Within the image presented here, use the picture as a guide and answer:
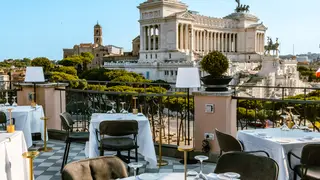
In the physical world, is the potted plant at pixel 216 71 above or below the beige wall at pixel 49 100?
above

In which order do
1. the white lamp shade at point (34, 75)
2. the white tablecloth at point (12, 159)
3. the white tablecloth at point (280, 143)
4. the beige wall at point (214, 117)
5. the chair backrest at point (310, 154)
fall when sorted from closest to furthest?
the chair backrest at point (310, 154), the white tablecloth at point (12, 159), the white tablecloth at point (280, 143), the beige wall at point (214, 117), the white lamp shade at point (34, 75)

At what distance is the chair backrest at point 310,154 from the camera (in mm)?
3836

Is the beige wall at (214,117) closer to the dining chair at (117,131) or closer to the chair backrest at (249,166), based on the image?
the dining chair at (117,131)

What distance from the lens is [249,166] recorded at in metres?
3.26

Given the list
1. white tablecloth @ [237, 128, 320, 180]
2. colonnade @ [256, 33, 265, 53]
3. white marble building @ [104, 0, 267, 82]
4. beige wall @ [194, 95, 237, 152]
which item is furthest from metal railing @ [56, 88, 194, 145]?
colonnade @ [256, 33, 265, 53]

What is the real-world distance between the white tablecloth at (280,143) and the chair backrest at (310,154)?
0.40m

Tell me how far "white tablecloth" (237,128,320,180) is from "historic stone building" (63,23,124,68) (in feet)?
272

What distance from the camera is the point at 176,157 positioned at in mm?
6707

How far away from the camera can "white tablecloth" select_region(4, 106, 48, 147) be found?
707 cm

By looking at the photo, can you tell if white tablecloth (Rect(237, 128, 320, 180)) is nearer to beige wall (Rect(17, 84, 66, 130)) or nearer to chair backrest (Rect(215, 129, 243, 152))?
chair backrest (Rect(215, 129, 243, 152))

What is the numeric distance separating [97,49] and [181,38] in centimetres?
3328

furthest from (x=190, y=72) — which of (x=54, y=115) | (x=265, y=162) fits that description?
(x=54, y=115)

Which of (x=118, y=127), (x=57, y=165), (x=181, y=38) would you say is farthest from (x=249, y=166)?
(x=181, y=38)

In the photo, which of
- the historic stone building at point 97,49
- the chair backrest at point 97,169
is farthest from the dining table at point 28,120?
A: the historic stone building at point 97,49
